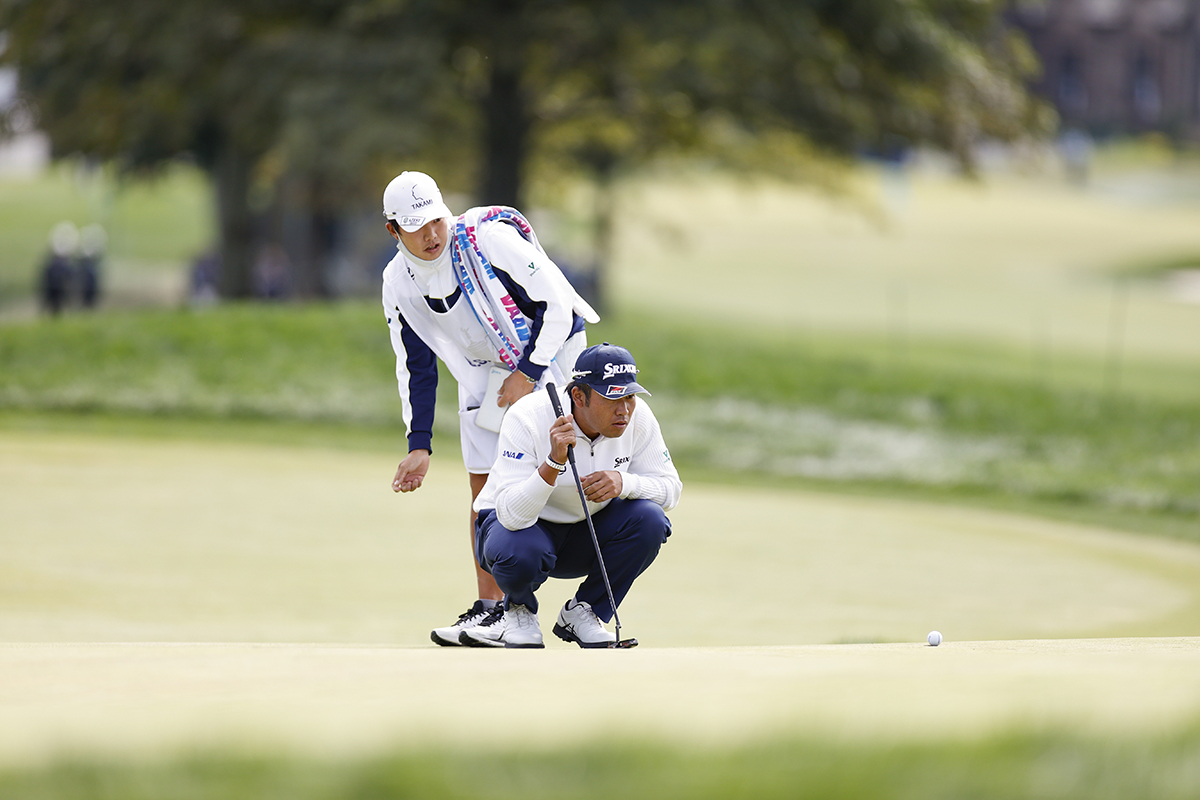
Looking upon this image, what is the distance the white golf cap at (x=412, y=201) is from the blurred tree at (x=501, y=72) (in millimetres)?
13109

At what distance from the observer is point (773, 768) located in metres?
2.50

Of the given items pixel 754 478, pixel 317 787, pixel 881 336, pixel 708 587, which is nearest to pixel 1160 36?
pixel 881 336

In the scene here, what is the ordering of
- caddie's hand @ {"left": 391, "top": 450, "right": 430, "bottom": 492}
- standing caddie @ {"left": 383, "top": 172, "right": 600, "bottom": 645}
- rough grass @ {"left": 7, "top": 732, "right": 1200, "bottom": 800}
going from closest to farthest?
rough grass @ {"left": 7, "top": 732, "right": 1200, "bottom": 800}, standing caddie @ {"left": 383, "top": 172, "right": 600, "bottom": 645}, caddie's hand @ {"left": 391, "top": 450, "right": 430, "bottom": 492}

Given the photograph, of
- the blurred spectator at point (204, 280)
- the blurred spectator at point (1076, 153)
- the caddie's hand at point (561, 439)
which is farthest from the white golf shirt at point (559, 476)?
the blurred spectator at point (1076, 153)

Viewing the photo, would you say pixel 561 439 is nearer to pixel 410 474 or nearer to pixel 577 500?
pixel 577 500

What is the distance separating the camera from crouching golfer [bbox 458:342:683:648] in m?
4.91

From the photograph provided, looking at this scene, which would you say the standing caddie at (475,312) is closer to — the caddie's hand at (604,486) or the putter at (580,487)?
the putter at (580,487)

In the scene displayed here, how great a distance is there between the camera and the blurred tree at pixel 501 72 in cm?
1848

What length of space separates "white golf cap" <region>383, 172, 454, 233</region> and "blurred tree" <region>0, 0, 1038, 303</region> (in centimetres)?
1311

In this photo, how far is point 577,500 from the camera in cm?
520

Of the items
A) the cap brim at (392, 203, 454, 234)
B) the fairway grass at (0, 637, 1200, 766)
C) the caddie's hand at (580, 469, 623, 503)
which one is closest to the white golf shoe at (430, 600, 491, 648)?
the caddie's hand at (580, 469, 623, 503)

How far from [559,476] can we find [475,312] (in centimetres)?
89

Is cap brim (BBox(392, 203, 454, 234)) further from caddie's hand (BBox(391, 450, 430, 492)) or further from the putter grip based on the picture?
caddie's hand (BBox(391, 450, 430, 492))

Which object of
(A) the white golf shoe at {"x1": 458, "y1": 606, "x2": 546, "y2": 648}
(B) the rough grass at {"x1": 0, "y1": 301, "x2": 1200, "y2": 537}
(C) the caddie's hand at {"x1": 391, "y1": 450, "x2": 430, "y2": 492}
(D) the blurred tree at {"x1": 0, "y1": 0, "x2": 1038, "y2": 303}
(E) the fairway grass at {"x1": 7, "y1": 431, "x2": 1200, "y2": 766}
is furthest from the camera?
(D) the blurred tree at {"x1": 0, "y1": 0, "x2": 1038, "y2": 303}
